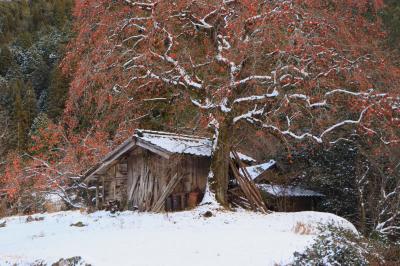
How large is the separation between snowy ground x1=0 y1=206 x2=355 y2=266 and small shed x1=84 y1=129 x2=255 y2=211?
1.93m

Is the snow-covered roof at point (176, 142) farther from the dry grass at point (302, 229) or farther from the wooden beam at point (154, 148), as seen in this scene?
the dry grass at point (302, 229)

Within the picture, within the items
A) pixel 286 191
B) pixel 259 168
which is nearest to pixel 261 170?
pixel 259 168

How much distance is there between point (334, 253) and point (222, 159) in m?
7.72

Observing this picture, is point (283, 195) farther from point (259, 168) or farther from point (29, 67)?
point (29, 67)

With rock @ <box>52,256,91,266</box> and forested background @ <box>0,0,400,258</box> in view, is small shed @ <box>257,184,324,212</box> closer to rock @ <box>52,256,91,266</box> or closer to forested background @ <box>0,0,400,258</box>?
forested background @ <box>0,0,400,258</box>

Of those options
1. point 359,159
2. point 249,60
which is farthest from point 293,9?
point 359,159

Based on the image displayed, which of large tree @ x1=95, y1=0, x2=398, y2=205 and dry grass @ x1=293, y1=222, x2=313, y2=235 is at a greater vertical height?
large tree @ x1=95, y1=0, x2=398, y2=205

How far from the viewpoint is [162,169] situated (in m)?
18.7

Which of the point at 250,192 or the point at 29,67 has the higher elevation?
the point at 29,67

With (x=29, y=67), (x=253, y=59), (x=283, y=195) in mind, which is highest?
(x=29, y=67)

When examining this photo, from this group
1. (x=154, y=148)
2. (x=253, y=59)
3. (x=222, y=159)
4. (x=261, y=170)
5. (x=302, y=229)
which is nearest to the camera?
(x=302, y=229)

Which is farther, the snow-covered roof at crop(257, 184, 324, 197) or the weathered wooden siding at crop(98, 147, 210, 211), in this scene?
the snow-covered roof at crop(257, 184, 324, 197)

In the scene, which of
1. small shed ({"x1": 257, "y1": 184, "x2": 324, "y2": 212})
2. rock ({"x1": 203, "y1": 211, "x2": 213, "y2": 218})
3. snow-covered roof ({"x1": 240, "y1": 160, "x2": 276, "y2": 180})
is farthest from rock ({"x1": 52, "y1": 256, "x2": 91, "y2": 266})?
snow-covered roof ({"x1": 240, "y1": 160, "x2": 276, "y2": 180})

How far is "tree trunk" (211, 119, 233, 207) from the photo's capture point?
1691 centimetres
